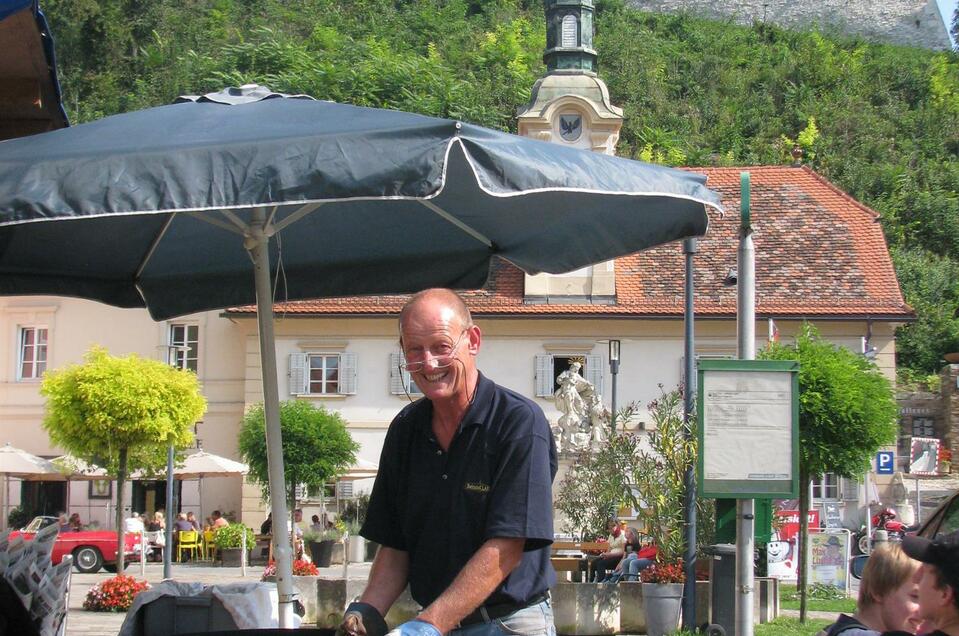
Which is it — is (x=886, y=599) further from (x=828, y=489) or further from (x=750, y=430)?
(x=828, y=489)

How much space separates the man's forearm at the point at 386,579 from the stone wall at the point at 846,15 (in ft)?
271

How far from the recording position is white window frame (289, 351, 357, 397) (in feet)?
119

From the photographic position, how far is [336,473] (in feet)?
106

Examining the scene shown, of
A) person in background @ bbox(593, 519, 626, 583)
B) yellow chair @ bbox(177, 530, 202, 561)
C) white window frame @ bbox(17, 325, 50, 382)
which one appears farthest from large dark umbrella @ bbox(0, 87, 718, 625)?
white window frame @ bbox(17, 325, 50, 382)

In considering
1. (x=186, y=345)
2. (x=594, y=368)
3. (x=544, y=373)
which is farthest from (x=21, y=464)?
(x=594, y=368)

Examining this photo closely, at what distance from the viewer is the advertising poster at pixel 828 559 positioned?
21.0m

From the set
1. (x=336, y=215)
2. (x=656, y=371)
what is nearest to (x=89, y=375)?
(x=656, y=371)

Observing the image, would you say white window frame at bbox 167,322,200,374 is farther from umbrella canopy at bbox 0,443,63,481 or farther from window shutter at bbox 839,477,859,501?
window shutter at bbox 839,477,859,501

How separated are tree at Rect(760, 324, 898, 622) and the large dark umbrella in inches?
506

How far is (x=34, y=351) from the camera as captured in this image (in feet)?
131

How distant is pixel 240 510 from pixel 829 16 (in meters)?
58.5

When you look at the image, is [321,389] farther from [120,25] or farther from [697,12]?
[697,12]

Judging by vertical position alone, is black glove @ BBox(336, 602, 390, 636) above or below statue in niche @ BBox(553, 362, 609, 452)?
below

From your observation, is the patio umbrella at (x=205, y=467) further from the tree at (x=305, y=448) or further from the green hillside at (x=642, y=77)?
the green hillside at (x=642, y=77)
